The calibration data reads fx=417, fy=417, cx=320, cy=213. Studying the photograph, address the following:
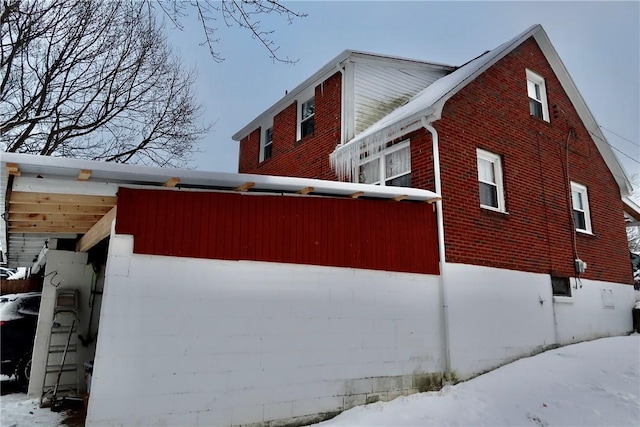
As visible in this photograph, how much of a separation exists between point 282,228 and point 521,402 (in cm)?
431

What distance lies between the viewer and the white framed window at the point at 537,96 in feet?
35.8

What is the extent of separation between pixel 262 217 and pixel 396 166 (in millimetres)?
3786

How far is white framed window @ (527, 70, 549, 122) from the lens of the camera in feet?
35.8

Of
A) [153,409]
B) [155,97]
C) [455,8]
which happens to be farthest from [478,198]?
[155,97]

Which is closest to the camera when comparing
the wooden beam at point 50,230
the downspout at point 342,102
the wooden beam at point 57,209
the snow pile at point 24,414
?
the wooden beam at point 57,209

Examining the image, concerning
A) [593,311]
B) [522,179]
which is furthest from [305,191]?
Answer: [593,311]

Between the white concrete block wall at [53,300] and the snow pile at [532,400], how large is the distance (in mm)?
5053

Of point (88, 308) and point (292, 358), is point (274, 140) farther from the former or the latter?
point (292, 358)

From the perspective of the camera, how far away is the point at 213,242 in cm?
547

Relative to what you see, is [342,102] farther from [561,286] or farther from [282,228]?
[561,286]

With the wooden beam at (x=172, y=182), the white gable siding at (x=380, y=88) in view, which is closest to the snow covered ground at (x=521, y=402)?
the wooden beam at (x=172, y=182)

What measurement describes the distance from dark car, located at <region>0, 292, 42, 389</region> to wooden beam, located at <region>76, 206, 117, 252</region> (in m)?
1.66

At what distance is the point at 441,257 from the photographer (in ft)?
23.4

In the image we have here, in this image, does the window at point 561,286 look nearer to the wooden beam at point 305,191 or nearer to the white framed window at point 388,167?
the white framed window at point 388,167
